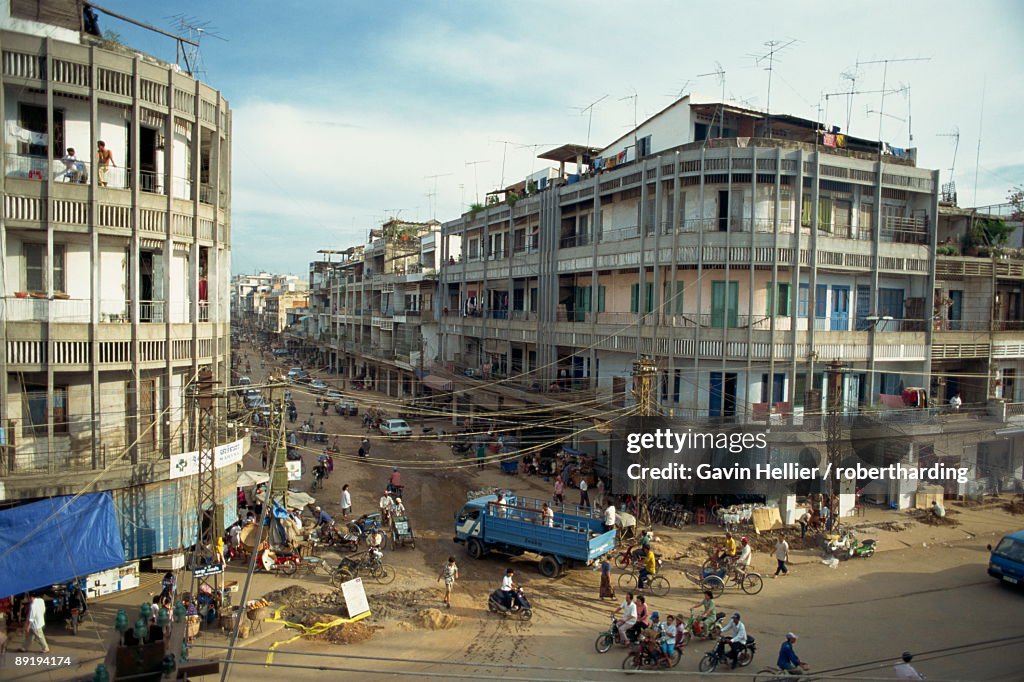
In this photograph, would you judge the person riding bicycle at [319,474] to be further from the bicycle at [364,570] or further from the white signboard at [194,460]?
the bicycle at [364,570]

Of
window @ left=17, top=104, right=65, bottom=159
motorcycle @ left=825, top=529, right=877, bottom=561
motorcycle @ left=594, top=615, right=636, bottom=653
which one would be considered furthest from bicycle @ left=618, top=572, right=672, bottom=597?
window @ left=17, top=104, right=65, bottom=159

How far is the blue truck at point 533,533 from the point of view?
19.5 metres

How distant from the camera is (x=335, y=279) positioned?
80.1 m

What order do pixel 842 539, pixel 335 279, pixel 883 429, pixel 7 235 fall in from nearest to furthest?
1. pixel 7 235
2. pixel 842 539
3. pixel 883 429
4. pixel 335 279

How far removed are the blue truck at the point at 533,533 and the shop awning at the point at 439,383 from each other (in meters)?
21.7

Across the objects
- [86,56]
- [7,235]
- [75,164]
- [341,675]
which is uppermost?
[86,56]

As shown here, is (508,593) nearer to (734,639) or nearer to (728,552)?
(734,639)

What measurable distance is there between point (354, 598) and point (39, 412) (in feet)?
31.8

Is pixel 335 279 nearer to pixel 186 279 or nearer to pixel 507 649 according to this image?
pixel 186 279

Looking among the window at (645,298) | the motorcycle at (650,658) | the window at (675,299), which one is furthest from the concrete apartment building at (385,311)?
the motorcycle at (650,658)

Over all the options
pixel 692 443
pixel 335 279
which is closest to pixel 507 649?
pixel 692 443

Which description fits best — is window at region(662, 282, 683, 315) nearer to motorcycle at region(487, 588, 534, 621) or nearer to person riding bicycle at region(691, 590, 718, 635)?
person riding bicycle at region(691, 590, 718, 635)

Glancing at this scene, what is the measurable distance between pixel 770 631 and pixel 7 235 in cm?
2222

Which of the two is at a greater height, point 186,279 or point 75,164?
point 75,164
